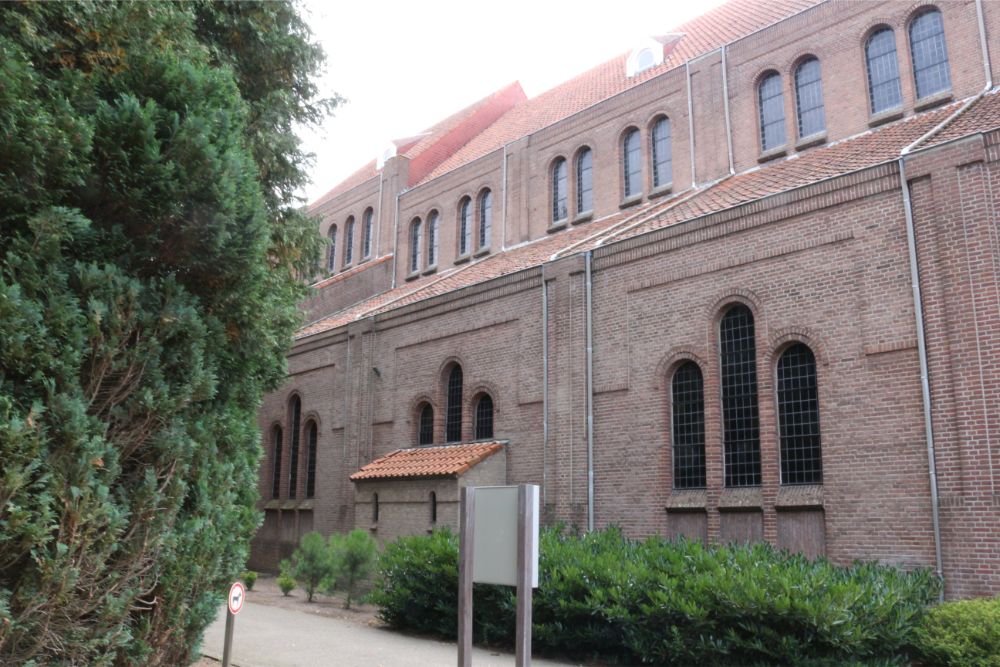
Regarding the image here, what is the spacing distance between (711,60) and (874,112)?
4591 millimetres

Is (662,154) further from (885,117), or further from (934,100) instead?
(934,100)

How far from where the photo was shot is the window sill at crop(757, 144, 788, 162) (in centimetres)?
1894

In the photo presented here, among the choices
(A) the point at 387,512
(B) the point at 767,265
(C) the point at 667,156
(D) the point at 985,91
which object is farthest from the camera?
(C) the point at 667,156

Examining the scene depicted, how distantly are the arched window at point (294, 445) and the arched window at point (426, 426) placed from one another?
20.2ft

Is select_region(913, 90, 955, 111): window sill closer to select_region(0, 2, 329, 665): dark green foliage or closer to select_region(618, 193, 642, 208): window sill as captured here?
select_region(618, 193, 642, 208): window sill

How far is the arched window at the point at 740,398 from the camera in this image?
14.8m

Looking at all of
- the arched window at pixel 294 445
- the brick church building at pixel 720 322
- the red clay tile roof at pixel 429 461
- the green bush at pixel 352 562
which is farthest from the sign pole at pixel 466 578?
the arched window at pixel 294 445

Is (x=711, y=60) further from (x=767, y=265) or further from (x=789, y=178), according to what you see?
(x=767, y=265)

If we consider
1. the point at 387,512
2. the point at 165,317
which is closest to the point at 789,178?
the point at 387,512

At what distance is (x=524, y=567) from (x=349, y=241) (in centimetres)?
2897

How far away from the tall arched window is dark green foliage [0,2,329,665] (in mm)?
14872

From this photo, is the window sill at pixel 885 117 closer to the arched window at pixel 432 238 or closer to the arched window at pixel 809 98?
the arched window at pixel 809 98

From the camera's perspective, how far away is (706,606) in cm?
1039

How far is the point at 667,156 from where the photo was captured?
854 inches
